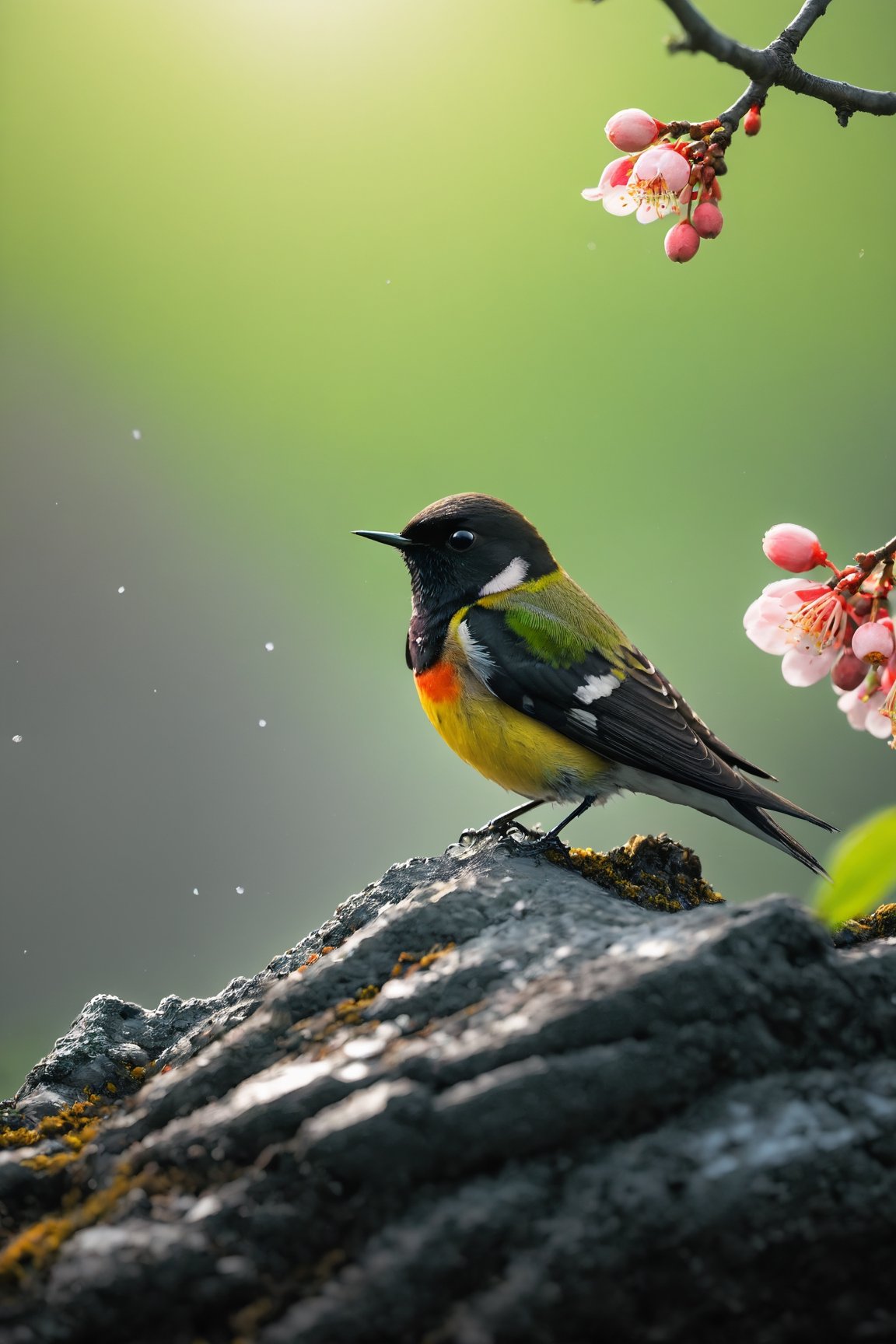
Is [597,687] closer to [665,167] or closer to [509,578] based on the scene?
[509,578]

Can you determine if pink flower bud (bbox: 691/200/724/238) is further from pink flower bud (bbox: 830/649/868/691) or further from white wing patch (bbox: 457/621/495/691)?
white wing patch (bbox: 457/621/495/691)

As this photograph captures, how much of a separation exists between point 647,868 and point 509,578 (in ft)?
4.16

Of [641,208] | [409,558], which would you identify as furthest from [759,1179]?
[409,558]

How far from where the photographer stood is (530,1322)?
4.45 feet

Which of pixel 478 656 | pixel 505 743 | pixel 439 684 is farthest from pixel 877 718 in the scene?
pixel 439 684

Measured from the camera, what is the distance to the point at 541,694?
3.26 m

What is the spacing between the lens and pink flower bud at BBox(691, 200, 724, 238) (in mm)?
2619

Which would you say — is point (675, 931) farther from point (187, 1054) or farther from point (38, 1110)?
point (38, 1110)

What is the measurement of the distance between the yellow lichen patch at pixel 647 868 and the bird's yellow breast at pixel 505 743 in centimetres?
46

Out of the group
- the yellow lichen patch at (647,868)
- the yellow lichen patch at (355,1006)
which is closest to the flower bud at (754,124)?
the yellow lichen patch at (647,868)

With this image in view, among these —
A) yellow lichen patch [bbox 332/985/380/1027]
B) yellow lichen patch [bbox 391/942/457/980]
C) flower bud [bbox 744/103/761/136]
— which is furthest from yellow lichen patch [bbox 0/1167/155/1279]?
flower bud [bbox 744/103/761/136]

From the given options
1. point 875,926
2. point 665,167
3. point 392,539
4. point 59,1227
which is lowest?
point 875,926

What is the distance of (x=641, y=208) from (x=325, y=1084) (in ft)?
7.06

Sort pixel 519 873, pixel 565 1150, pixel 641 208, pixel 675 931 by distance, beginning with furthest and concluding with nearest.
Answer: pixel 641 208 < pixel 519 873 < pixel 675 931 < pixel 565 1150
